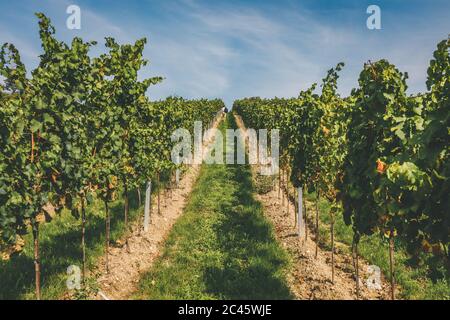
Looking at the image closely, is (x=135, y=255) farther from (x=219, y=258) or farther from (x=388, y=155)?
(x=388, y=155)

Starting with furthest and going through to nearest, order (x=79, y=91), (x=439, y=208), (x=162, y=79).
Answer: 1. (x=162, y=79)
2. (x=79, y=91)
3. (x=439, y=208)

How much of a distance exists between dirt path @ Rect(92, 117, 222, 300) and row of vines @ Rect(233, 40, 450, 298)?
4.82 meters

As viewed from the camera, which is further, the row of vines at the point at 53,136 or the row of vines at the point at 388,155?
the row of vines at the point at 53,136

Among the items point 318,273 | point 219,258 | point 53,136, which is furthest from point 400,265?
point 53,136

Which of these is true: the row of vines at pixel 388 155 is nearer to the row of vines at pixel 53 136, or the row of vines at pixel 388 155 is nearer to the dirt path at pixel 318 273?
the dirt path at pixel 318 273

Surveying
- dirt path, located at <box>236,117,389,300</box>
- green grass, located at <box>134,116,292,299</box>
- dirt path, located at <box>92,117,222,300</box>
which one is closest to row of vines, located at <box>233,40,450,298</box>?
dirt path, located at <box>236,117,389,300</box>

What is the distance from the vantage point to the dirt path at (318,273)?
907 cm

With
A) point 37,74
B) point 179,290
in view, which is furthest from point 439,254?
point 37,74

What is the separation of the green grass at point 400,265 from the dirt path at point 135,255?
515 cm

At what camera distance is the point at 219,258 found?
35.9 feet

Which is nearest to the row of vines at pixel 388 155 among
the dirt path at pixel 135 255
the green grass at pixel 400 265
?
the green grass at pixel 400 265
